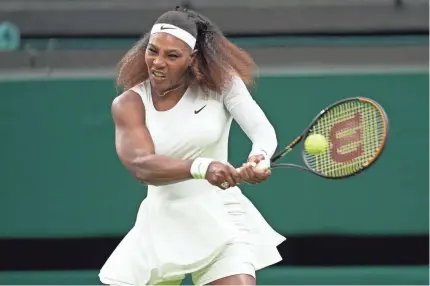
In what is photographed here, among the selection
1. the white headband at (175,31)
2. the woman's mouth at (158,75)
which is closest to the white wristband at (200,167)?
the woman's mouth at (158,75)

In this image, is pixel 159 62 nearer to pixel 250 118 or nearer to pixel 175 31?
pixel 175 31

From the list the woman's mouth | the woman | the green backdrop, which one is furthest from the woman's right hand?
the green backdrop

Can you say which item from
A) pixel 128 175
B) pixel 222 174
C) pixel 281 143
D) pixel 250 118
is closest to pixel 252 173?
pixel 222 174

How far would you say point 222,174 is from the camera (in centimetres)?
293

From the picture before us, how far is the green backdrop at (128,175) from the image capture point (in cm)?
549

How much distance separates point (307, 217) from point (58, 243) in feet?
4.37

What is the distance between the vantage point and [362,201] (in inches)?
217

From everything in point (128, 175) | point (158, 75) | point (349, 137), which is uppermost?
point (158, 75)

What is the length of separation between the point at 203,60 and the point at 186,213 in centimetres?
47

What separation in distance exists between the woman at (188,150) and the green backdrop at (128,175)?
218 centimetres

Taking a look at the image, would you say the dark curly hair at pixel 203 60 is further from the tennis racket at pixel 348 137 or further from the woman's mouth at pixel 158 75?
the tennis racket at pixel 348 137

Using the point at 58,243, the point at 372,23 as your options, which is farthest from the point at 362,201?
the point at 58,243

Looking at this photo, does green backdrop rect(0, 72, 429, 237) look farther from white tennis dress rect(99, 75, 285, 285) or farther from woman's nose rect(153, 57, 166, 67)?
woman's nose rect(153, 57, 166, 67)

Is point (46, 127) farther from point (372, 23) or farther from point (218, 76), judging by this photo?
point (218, 76)
